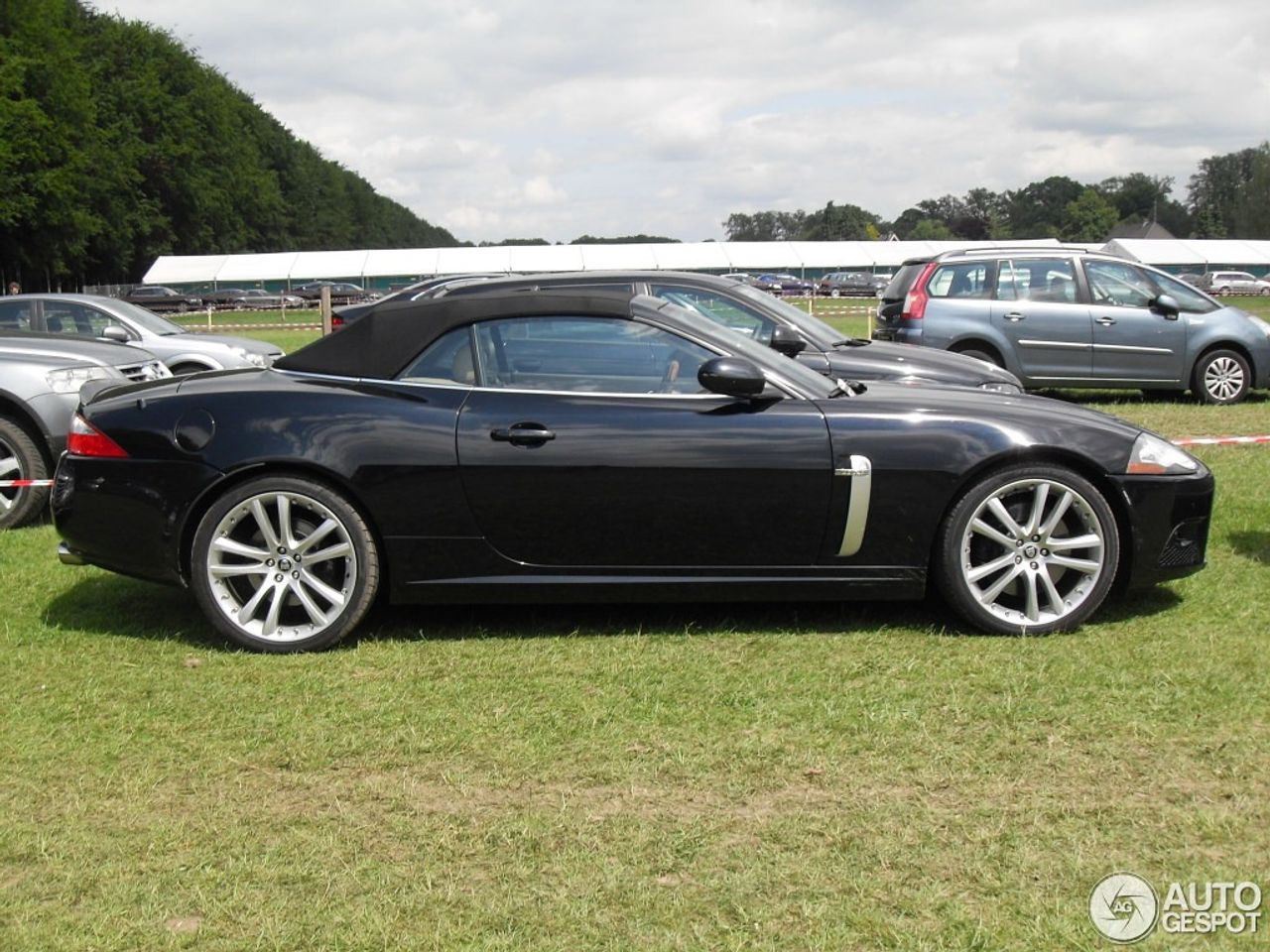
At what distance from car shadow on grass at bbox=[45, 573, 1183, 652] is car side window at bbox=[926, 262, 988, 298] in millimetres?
8256

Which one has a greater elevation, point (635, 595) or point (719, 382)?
point (719, 382)

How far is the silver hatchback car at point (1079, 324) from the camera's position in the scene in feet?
44.1

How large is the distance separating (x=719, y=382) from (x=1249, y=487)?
4.63 meters

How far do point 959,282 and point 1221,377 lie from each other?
2.96 meters

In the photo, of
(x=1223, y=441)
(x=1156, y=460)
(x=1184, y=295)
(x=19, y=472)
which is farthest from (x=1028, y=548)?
(x=1184, y=295)

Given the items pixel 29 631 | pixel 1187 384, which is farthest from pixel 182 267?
pixel 29 631

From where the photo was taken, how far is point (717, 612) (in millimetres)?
5523

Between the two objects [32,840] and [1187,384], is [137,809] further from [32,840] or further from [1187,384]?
[1187,384]

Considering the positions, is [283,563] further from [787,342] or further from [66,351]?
[66,351]

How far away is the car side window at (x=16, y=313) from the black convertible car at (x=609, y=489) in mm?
10426

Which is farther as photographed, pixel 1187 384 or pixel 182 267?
pixel 182 267

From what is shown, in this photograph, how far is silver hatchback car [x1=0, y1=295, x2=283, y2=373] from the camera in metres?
14.6

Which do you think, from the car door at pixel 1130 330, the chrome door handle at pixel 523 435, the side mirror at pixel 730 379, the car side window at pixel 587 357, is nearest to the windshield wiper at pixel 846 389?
the side mirror at pixel 730 379

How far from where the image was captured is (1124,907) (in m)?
2.99
